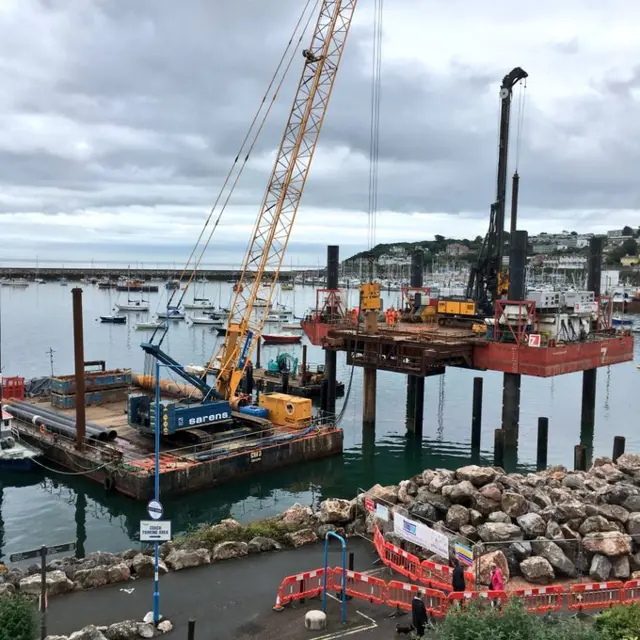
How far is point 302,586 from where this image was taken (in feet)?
50.3

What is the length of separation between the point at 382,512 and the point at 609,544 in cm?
586

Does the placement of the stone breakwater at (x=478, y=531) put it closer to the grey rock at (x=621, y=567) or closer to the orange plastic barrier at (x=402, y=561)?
the grey rock at (x=621, y=567)

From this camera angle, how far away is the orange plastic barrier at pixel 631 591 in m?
15.0

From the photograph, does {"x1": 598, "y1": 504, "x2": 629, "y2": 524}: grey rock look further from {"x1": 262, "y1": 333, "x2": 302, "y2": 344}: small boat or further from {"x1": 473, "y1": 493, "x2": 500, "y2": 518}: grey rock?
{"x1": 262, "y1": 333, "x2": 302, "y2": 344}: small boat

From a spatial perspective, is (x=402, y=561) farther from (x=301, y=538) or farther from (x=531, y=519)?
(x=531, y=519)

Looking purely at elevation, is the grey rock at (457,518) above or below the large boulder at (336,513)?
above

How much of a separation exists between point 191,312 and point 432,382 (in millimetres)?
86531

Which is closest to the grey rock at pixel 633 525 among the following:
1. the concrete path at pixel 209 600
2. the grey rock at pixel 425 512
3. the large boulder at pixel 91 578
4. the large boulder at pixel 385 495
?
the grey rock at pixel 425 512

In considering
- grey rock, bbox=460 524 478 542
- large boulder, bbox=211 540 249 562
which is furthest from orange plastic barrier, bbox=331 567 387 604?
grey rock, bbox=460 524 478 542

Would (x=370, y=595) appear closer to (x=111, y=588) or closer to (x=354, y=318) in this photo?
(x=111, y=588)

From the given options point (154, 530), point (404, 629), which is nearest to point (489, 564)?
point (404, 629)

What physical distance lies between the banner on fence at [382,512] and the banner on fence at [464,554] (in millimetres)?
2913

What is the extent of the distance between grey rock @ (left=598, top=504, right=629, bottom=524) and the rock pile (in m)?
0.03

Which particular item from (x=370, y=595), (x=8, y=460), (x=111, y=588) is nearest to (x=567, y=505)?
(x=370, y=595)
